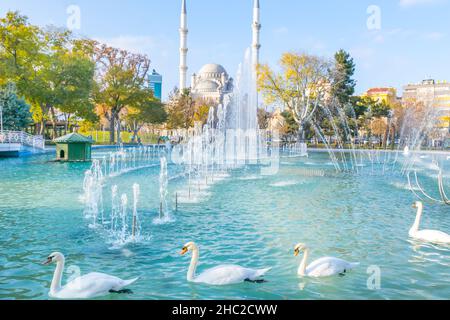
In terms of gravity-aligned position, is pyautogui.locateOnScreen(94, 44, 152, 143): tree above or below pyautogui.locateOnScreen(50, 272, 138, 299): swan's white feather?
above

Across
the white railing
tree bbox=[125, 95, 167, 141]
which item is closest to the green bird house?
the white railing

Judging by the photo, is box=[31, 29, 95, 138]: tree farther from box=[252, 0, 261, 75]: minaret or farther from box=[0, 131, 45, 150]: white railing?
box=[252, 0, 261, 75]: minaret

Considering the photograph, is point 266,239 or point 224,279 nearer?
point 224,279

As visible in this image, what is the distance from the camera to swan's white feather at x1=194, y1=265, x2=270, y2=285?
5.17 m

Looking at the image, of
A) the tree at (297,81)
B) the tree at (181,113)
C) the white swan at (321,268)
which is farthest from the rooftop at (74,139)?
the tree at (181,113)

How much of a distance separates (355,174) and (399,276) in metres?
13.9

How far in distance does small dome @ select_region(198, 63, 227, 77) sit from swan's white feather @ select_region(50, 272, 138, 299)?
110m

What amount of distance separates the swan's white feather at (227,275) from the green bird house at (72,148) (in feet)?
62.6

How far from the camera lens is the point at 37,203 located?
10.4 meters

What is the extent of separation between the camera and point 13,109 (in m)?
32.0

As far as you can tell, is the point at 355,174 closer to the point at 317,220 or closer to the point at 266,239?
the point at 317,220

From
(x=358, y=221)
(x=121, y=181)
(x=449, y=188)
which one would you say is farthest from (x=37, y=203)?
(x=449, y=188)

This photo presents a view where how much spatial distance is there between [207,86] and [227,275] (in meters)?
104

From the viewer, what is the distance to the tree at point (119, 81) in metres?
40.1
